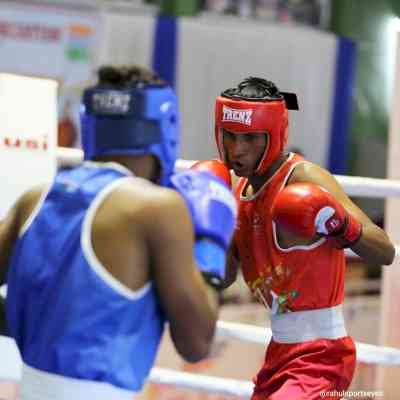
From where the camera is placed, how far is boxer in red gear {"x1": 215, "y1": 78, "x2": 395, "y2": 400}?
2.07 m

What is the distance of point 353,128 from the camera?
22.5 feet

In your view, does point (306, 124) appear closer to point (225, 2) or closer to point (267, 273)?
point (225, 2)

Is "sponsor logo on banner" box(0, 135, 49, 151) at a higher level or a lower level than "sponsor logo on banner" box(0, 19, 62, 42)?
higher

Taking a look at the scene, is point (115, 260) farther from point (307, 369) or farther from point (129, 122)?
point (307, 369)

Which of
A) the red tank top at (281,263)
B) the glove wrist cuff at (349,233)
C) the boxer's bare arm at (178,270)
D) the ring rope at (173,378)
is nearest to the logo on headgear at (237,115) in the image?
the red tank top at (281,263)

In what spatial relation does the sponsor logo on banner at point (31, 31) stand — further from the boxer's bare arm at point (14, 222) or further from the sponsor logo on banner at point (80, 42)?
the boxer's bare arm at point (14, 222)

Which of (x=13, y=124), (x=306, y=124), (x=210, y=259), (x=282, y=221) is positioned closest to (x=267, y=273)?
(x=282, y=221)

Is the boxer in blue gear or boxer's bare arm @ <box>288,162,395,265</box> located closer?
the boxer in blue gear

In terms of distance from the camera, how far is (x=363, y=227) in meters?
2.06

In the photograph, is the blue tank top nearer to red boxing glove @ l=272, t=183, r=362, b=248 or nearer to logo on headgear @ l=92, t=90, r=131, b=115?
logo on headgear @ l=92, t=90, r=131, b=115

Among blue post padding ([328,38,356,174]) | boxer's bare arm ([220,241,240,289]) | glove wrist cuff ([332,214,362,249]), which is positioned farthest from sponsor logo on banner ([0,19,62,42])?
glove wrist cuff ([332,214,362,249])

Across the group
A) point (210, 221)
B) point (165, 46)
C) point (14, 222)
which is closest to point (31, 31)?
point (165, 46)

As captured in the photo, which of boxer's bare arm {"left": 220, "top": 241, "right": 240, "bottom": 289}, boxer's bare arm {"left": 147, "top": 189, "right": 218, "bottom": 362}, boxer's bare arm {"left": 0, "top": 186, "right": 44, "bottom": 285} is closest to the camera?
boxer's bare arm {"left": 147, "top": 189, "right": 218, "bottom": 362}

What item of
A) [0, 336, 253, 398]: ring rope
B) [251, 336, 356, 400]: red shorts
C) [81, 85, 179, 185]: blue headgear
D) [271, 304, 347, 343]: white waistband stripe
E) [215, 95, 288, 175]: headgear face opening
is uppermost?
[81, 85, 179, 185]: blue headgear
